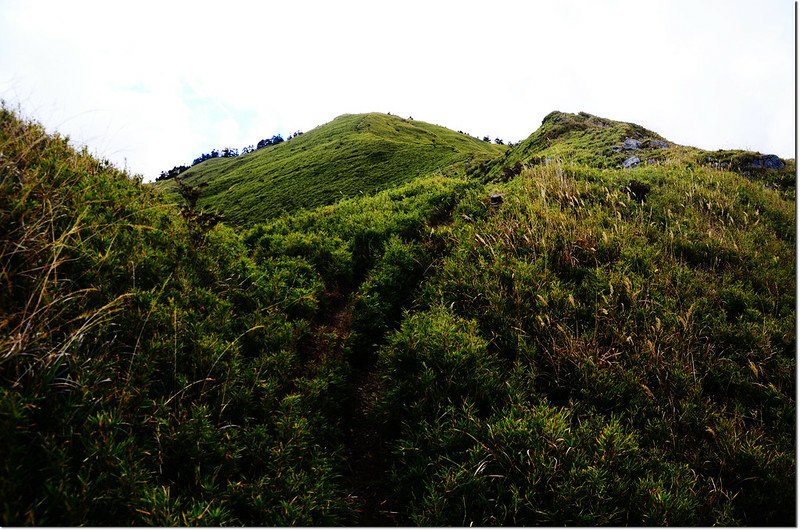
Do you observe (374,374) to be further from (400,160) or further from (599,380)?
(400,160)

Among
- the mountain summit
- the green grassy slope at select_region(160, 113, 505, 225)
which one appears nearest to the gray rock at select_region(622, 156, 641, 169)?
the mountain summit

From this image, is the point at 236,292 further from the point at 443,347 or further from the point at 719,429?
the point at 719,429

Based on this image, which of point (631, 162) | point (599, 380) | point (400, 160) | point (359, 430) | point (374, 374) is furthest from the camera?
point (400, 160)

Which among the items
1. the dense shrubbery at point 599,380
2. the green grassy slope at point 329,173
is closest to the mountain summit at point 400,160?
the green grassy slope at point 329,173

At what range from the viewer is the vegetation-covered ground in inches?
115

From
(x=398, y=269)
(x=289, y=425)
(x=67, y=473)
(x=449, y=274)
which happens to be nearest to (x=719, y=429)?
(x=449, y=274)

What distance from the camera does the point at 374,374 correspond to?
5.19m

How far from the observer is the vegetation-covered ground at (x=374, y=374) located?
292 centimetres

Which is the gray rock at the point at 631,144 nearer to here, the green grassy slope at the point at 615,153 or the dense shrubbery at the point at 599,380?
the green grassy slope at the point at 615,153

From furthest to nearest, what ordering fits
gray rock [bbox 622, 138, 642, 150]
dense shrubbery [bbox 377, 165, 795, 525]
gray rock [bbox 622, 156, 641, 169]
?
gray rock [bbox 622, 138, 642, 150] < gray rock [bbox 622, 156, 641, 169] < dense shrubbery [bbox 377, 165, 795, 525]

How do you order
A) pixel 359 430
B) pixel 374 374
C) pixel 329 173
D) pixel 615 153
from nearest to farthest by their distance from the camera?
pixel 359 430 → pixel 374 374 → pixel 615 153 → pixel 329 173

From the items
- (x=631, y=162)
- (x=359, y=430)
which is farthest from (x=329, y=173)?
(x=359, y=430)

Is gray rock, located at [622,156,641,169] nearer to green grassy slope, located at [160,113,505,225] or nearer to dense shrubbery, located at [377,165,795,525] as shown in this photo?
dense shrubbery, located at [377,165,795,525]

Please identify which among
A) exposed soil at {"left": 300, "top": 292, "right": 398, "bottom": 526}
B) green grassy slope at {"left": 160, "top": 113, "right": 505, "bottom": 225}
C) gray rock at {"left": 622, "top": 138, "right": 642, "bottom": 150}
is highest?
green grassy slope at {"left": 160, "top": 113, "right": 505, "bottom": 225}
